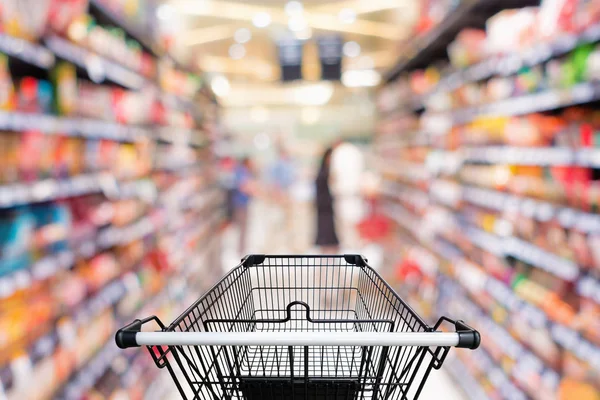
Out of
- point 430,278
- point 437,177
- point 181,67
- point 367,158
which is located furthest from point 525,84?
point 367,158

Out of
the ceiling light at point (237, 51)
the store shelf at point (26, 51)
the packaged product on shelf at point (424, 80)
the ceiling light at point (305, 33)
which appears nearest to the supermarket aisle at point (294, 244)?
the packaged product on shelf at point (424, 80)

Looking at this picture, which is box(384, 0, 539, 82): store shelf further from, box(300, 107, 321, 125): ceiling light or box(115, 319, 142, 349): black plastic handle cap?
box(300, 107, 321, 125): ceiling light

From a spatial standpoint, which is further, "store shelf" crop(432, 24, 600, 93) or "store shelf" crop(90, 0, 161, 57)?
"store shelf" crop(90, 0, 161, 57)

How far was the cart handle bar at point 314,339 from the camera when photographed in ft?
2.76

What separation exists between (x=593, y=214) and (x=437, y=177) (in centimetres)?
241

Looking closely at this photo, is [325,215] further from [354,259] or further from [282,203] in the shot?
[282,203]

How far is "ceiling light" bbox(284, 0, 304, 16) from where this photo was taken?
309 inches

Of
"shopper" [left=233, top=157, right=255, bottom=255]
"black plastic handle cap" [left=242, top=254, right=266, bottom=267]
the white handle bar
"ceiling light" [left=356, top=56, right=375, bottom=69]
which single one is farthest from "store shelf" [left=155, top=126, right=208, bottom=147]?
"ceiling light" [left=356, top=56, right=375, bottom=69]

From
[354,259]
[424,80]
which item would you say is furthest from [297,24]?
[354,259]

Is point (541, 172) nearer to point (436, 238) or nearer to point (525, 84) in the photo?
point (525, 84)

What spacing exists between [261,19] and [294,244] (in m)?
3.87

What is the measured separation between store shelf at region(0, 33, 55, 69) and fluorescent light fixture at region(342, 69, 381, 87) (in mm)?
11910

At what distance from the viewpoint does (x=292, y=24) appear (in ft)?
28.7

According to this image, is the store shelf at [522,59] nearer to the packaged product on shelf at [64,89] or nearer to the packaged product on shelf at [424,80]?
the packaged product on shelf at [424,80]
